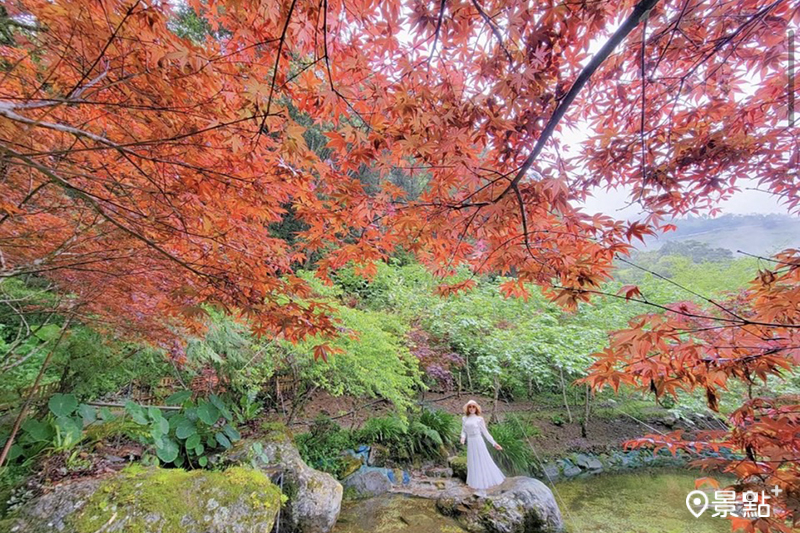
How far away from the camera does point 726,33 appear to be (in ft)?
5.47

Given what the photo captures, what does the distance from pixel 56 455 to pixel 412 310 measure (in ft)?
16.1

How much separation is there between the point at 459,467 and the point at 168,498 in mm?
3986

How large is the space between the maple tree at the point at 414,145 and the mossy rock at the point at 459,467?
3936 mm

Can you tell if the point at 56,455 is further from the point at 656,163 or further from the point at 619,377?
the point at 656,163

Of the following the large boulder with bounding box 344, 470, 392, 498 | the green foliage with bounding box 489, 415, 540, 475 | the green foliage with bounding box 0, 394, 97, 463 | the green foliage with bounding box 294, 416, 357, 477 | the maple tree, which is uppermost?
the maple tree

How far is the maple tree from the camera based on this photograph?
54.2 inches

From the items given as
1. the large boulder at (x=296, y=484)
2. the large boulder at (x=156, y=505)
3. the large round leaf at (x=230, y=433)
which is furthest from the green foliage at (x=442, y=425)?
the large boulder at (x=156, y=505)

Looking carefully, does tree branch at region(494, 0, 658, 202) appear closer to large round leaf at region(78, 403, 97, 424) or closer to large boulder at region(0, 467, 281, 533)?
large boulder at region(0, 467, 281, 533)

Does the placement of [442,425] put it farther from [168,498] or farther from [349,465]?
[168,498]

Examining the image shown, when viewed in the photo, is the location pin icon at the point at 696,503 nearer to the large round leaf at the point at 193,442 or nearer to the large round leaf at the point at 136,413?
the large round leaf at the point at 193,442

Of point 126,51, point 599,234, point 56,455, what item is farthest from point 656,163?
point 56,455

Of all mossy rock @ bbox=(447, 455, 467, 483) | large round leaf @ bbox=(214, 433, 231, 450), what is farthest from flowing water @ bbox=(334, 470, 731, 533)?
large round leaf @ bbox=(214, 433, 231, 450)

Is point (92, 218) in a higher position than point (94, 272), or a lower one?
higher

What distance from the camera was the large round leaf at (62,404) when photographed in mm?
2645
